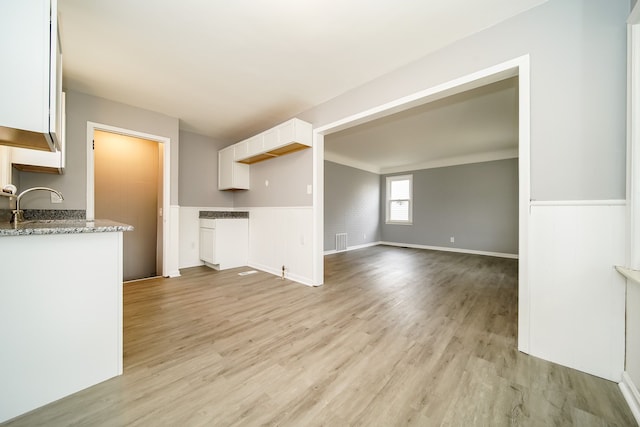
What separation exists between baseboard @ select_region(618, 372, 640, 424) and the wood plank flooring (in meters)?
0.03

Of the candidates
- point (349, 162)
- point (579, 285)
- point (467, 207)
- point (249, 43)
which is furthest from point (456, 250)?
point (249, 43)

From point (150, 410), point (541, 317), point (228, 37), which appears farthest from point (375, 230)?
point (150, 410)

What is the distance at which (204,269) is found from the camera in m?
4.04

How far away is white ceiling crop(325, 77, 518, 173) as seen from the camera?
3.15 metres

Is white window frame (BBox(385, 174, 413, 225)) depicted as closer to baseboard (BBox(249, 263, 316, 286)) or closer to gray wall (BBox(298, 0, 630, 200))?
baseboard (BBox(249, 263, 316, 286))

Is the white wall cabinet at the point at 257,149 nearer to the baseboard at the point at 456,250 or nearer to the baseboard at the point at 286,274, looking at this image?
the baseboard at the point at 286,274

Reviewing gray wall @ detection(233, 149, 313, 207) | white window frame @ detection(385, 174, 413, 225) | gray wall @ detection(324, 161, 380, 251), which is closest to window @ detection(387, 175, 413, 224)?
white window frame @ detection(385, 174, 413, 225)

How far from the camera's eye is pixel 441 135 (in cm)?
448

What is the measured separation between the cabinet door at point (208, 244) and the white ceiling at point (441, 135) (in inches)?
115

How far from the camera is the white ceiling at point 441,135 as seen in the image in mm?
3146

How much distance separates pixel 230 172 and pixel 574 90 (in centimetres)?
432

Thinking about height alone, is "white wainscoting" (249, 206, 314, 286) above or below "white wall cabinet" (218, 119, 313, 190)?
below

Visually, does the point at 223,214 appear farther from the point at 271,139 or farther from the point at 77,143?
the point at 77,143

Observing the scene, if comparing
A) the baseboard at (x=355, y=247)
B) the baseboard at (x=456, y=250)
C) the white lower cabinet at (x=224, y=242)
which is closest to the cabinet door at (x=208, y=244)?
the white lower cabinet at (x=224, y=242)
